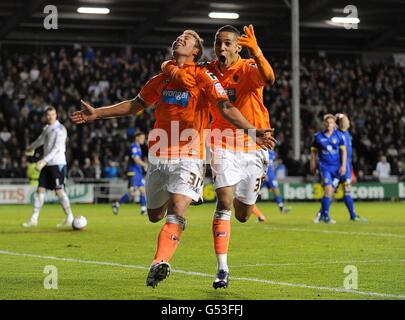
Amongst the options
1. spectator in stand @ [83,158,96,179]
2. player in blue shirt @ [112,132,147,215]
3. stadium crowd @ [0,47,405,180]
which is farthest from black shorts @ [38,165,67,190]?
spectator in stand @ [83,158,96,179]

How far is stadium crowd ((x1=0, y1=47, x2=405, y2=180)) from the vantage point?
32469 millimetres

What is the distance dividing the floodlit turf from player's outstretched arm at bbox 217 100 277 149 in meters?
1.39

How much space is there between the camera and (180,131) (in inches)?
333

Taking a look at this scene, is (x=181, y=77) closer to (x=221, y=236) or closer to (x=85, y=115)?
(x=85, y=115)

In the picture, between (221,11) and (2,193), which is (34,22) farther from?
(2,193)

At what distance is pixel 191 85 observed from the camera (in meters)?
8.50

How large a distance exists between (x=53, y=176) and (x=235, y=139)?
8.98 m

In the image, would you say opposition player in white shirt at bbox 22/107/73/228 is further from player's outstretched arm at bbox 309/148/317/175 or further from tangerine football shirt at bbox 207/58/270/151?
tangerine football shirt at bbox 207/58/270/151

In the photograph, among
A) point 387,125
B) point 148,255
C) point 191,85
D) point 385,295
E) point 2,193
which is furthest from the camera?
point 387,125
